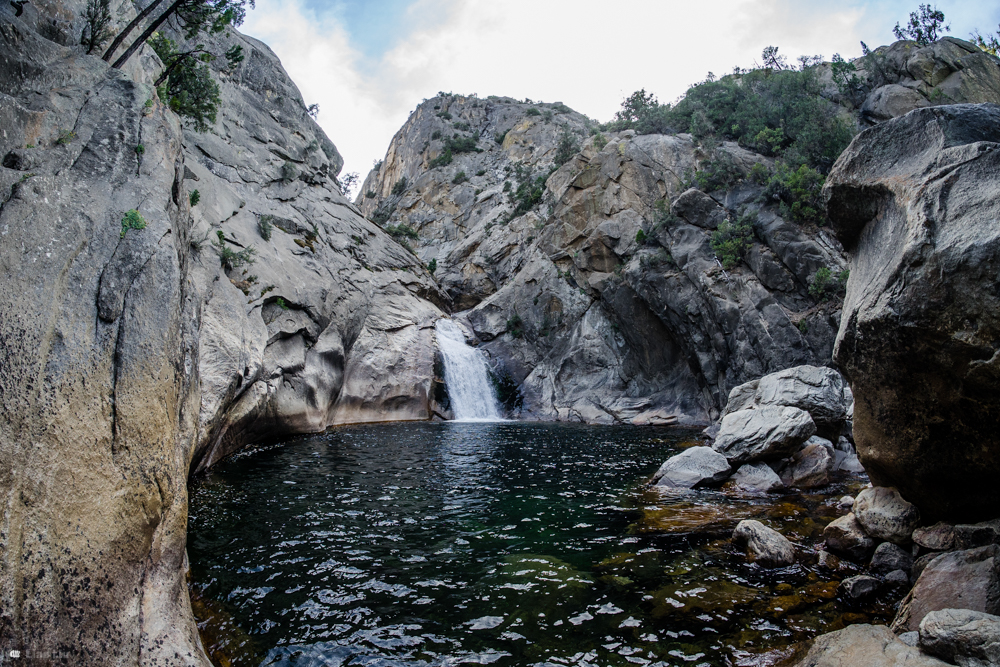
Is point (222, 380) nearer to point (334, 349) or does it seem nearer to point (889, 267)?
point (334, 349)

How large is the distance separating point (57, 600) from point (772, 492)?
524 inches

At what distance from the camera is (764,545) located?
26.1ft

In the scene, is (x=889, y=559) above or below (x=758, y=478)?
above

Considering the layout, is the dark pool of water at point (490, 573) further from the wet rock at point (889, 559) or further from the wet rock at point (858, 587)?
the wet rock at point (889, 559)

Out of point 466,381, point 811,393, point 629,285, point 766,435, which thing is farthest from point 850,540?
point 466,381

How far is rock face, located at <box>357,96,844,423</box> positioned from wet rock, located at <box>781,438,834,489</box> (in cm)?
1305

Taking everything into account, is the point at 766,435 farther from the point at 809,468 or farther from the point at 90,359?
the point at 90,359

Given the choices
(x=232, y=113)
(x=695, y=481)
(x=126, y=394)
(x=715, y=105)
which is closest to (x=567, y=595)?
(x=126, y=394)

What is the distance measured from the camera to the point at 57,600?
411cm

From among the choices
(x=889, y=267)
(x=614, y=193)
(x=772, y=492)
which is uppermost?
(x=614, y=193)

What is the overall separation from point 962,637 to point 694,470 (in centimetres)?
937

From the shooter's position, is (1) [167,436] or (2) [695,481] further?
(2) [695,481]

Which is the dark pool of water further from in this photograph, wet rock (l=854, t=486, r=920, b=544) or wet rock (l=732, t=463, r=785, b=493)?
wet rock (l=854, t=486, r=920, b=544)

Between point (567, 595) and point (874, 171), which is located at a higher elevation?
point (874, 171)
